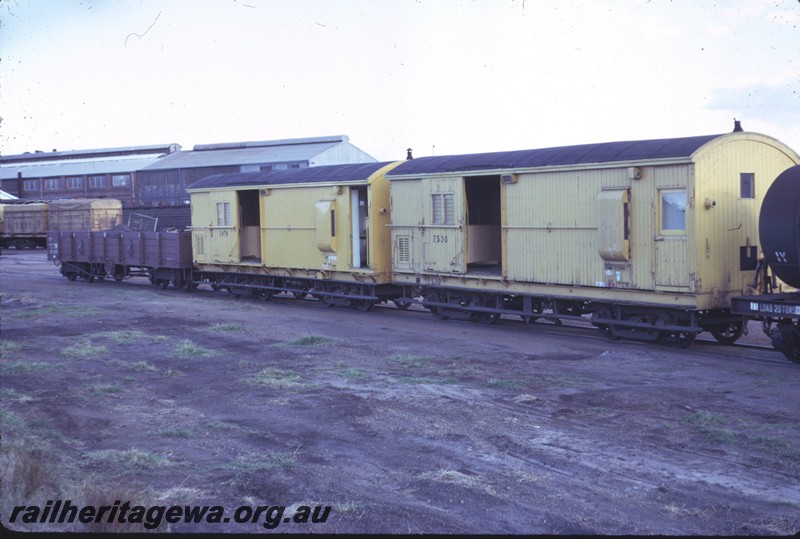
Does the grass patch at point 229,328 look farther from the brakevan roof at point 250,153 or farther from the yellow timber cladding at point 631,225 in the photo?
the brakevan roof at point 250,153

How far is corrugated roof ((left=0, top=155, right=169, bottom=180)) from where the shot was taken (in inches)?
2608

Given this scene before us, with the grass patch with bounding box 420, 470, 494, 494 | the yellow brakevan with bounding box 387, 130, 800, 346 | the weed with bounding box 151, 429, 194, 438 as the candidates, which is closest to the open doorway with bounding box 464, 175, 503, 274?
the yellow brakevan with bounding box 387, 130, 800, 346

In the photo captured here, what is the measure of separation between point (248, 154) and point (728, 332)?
50005 millimetres

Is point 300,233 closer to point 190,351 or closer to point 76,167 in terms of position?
point 190,351

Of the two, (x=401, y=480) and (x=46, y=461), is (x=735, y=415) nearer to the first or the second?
(x=401, y=480)

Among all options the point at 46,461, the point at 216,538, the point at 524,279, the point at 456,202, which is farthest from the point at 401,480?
the point at 456,202

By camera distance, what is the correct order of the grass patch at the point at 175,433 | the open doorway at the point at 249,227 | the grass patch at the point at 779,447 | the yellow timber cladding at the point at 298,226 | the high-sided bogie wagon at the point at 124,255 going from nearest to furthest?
the grass patch at the point at 779,447 < the grass patch at the point at 175,433 < the yellow timber cladding at the point at 298,226 < the open doorway at the point at 249,227 < the high-sided bogie wagon at the point at 124,255

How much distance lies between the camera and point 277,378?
12.5 meters

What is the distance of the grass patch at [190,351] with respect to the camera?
576 inches

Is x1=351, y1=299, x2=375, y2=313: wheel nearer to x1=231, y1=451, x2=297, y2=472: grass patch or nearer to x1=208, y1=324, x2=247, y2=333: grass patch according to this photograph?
x1=208, y1=324, x2=247, y2=333: grass patch

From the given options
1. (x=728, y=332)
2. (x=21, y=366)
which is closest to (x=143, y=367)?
(x=21, y=366)

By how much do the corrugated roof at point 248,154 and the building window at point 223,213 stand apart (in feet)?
96.2

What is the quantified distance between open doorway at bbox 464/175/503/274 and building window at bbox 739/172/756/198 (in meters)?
6.21

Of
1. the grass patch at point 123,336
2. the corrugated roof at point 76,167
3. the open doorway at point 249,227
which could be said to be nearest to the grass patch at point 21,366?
the grass patch at point 123,336
